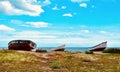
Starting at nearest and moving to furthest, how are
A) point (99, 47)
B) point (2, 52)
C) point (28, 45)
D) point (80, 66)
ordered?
point (80, 66) < point (2, 52) < point (28, 45) < point (99, 47)

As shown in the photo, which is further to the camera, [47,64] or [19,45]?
[19,45]

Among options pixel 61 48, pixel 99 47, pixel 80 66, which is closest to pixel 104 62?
pixel 80 66

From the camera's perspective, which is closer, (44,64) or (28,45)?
(44,64)

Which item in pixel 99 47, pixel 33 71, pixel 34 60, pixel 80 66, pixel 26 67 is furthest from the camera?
pixel 99 47

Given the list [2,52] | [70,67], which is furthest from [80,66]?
[2,52]

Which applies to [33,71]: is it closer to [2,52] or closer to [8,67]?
[8,67]

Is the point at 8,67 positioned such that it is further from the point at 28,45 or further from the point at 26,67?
the point at 28,45

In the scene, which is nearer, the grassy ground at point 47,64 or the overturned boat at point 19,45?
the grassy ground at point 47,64

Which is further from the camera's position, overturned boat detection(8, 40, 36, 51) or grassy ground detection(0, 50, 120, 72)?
overturned boat detection(8, 40, 36, 51)

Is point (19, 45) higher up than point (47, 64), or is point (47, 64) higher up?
point (19, 45)

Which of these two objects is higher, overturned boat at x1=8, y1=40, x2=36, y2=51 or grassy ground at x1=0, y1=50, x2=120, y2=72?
overturned boat at x1=8, y1=40, x2=36, y2=51

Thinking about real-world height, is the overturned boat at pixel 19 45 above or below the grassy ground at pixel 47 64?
above

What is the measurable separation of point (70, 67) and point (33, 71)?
392 cm

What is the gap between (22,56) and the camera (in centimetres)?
2925
